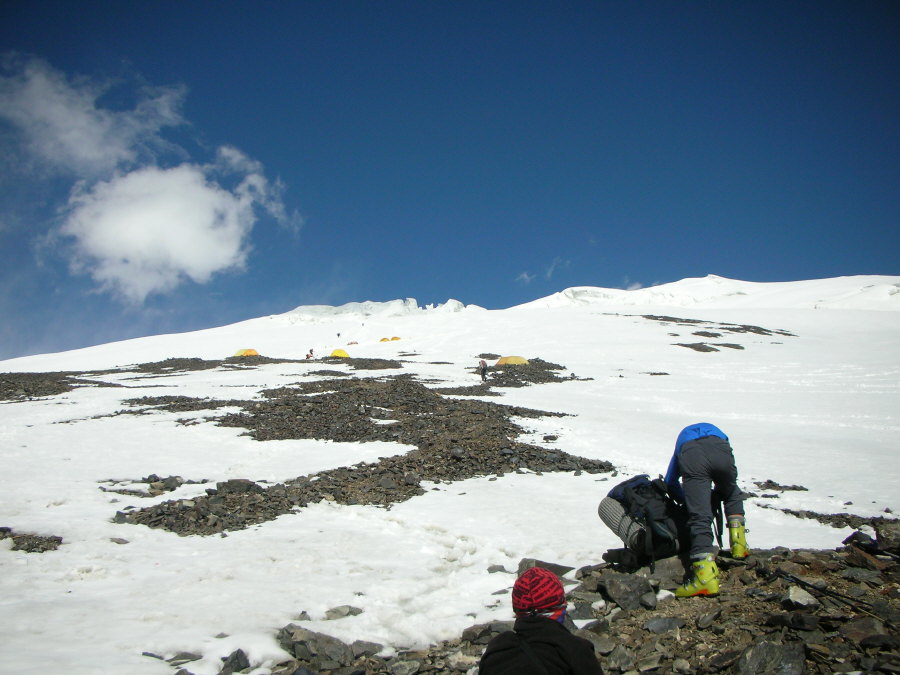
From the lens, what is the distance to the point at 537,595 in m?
3.68

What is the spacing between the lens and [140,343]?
7000 centimetres

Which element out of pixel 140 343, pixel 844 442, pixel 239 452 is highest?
pixel 140 343

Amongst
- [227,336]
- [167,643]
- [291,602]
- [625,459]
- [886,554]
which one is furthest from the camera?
[227,336]

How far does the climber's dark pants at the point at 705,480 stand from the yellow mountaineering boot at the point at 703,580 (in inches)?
7.0

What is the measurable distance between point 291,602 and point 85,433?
586 inches

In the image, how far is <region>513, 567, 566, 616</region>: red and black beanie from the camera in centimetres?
368

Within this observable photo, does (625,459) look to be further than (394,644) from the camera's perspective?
Yes

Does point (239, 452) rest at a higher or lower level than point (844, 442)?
higher

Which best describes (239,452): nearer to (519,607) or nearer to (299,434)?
(299,434)

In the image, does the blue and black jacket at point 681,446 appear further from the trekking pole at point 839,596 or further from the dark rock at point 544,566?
the dark rock at point 544,566

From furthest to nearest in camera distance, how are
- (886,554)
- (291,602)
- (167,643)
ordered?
(291,602) → (886,554) → (167,643)

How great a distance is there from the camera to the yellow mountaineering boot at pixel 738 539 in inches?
249

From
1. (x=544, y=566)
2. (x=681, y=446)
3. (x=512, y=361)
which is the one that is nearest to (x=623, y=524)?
(x=681, y=446)

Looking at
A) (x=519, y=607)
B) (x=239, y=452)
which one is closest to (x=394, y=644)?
(x=519, y=607)
